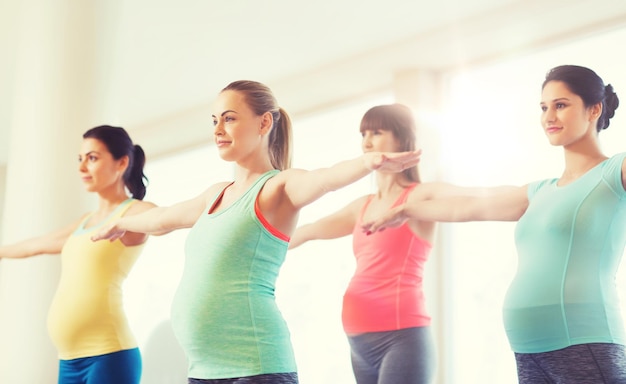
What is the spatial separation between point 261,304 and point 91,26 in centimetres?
222

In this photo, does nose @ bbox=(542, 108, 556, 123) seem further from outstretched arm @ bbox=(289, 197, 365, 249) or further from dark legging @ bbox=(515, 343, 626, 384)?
outstretched arm @ bbox=(289, 197, 365, 249)

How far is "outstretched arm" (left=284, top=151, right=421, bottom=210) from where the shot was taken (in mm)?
1995

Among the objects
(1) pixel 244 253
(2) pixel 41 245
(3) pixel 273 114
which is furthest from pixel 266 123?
(2) pixel 41 245

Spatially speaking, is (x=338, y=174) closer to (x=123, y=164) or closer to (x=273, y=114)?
(x=273, y=114)

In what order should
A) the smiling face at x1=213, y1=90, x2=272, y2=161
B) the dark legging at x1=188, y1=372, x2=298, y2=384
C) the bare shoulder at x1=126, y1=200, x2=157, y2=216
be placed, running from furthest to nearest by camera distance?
the bare shoulder at x1=126, y1=200, x2=157, y2=216
the smiling face at x1=213, y1=90, x2=272, y2=161
the dark legging at x1=188, y1=372, x2=298, y2=384

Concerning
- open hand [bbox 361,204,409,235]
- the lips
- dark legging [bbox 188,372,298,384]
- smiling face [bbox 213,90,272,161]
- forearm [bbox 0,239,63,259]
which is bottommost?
dark legging [bbox 188,372,298,384]

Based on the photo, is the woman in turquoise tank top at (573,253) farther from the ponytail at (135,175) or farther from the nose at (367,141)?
the ponytail at (135,175)

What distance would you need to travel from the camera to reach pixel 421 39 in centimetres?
445

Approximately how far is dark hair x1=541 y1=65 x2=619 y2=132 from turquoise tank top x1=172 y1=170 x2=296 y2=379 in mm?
954

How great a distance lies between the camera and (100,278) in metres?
3.26

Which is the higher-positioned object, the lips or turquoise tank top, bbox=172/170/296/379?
the lips

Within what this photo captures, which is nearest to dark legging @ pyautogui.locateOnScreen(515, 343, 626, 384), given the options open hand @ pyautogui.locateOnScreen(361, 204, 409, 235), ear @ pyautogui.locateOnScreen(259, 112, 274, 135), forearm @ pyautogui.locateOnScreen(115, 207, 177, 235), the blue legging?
open hand @ pyautogui.locateOnScreen(361, 204, 409, 235)

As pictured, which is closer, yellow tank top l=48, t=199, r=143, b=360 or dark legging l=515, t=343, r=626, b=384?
dark legging l=515, t=343, r=626, b=384

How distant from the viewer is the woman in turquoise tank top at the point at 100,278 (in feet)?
10.5
